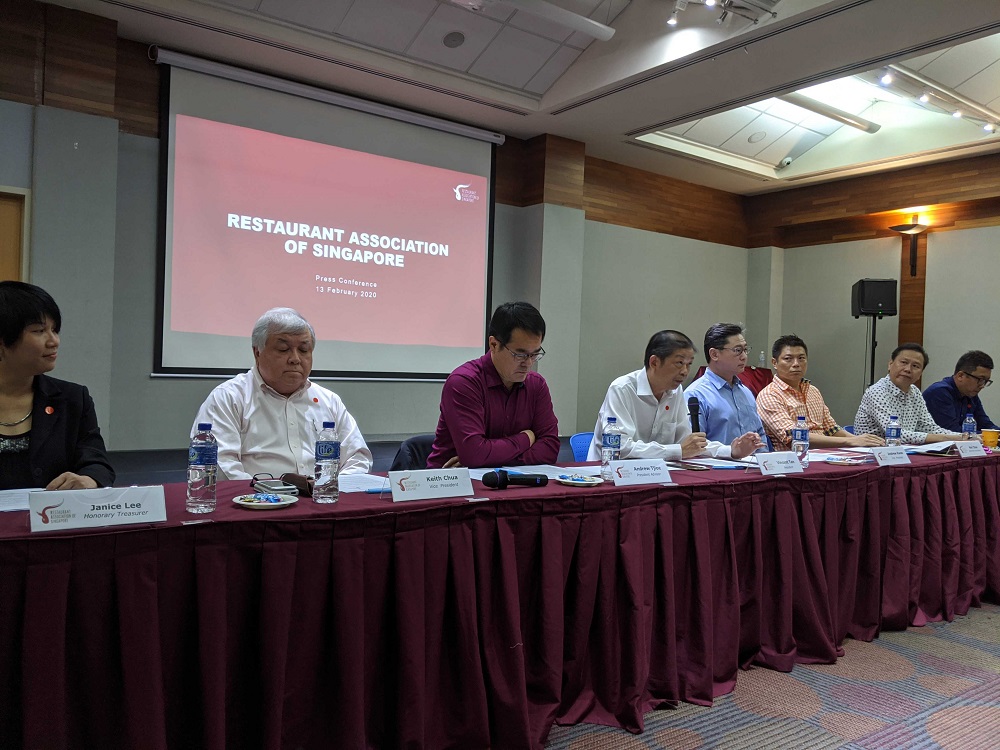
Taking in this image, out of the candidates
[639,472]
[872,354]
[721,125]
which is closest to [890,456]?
[639,472]

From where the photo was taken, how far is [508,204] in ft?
19.4

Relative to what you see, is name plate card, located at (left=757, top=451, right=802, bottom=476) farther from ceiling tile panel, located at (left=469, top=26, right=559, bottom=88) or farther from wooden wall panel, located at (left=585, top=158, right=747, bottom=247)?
wooden wall panel, located at (left=585, top=158, right=747, bottom=247)

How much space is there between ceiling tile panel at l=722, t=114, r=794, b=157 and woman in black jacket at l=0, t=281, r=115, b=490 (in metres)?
5.99

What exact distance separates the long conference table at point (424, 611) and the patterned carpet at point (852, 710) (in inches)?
2.7

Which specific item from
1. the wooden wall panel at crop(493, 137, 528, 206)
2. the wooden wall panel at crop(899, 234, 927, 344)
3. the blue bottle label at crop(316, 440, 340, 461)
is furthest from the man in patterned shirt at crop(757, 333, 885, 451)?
the wooden wall panel at crop(899, 234, 927, 344)

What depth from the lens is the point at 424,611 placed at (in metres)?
1.56

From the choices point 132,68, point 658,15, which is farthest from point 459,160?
point 132,68

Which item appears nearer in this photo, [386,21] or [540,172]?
[386,21]

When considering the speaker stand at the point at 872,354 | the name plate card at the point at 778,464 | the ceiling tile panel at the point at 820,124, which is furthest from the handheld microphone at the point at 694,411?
the speaker stand at the point at 872,354

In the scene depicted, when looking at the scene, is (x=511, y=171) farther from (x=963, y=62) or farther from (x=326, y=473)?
(x=326, y=473)

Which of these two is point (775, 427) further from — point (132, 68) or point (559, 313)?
point (132, 68)

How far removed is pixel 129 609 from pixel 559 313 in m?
4.91

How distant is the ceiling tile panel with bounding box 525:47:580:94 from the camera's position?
15.9 ft

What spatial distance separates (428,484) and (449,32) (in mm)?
3756
